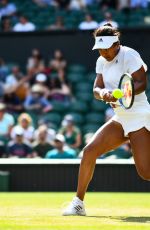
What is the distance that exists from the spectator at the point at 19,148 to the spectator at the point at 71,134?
0.89 m

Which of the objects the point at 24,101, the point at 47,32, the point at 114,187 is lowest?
the point at 114,187

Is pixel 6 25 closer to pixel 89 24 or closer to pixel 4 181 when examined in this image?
pixel 89 24

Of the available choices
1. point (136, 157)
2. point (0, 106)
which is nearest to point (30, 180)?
point (0, 106)

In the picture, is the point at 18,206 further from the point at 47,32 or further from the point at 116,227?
the point at 47,32

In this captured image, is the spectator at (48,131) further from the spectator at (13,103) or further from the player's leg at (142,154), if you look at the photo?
the player's leg at (142,154)

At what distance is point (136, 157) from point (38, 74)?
9206 mm

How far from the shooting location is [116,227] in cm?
631

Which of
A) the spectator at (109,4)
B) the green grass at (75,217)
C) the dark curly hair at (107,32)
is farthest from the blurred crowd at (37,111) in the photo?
the dark curly hair at (107,32)

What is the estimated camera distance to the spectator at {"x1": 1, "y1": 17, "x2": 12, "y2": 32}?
1794cm

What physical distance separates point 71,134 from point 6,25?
451 cm

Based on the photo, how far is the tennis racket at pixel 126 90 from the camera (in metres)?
7.07

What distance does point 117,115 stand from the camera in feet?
24.7

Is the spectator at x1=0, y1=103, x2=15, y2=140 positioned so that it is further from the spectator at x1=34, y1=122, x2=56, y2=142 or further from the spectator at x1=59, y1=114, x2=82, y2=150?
the spectator at x1=59, y1=114, x2=82, y2=150

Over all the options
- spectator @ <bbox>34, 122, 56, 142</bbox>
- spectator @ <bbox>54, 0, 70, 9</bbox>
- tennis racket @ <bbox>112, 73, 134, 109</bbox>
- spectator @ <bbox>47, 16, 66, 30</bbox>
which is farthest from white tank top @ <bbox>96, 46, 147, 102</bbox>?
spectator @ <bbox>54, 0, 70, 9</bbox>
